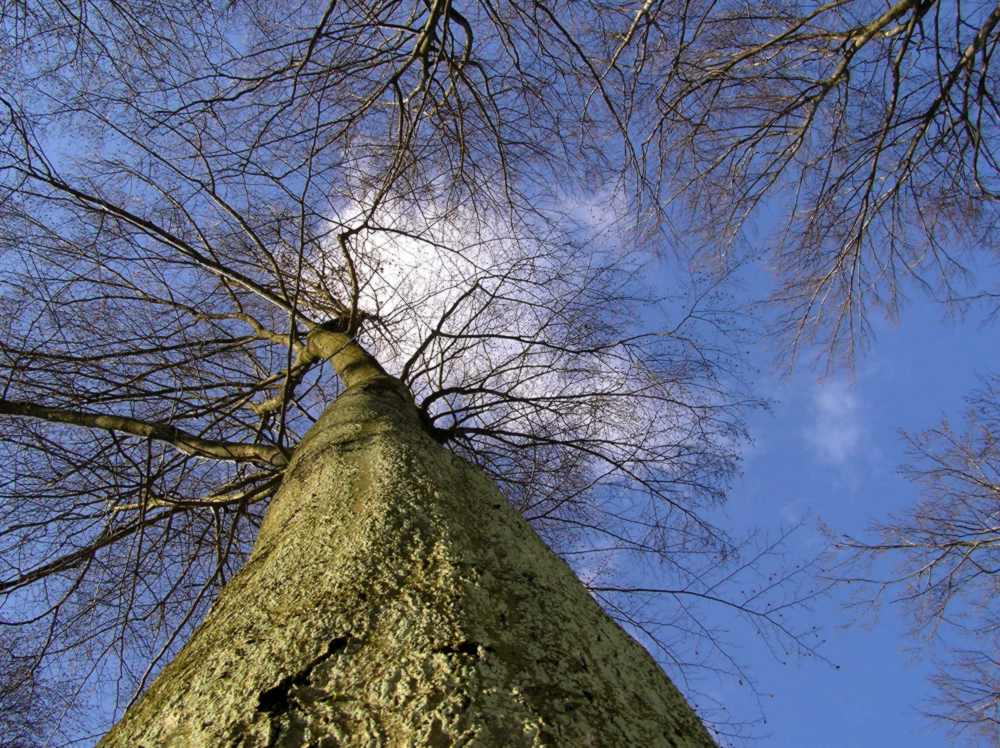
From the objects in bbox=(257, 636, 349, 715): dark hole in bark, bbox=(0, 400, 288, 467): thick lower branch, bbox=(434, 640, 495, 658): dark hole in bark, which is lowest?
bbox=(434, 640, 495, 658): dark hole in bark

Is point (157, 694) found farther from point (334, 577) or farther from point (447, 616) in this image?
point (447, 616)

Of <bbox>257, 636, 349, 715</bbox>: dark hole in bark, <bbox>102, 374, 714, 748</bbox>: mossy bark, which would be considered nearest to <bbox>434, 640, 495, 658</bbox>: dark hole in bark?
<bbox>102, 374, 714, 748</bbox>: mossy bark

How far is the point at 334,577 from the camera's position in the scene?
119 centimetres

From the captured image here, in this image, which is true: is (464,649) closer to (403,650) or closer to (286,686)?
(403,650)

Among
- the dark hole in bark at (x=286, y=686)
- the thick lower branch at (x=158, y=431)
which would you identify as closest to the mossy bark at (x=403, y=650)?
the dark hole in bark at (x=286, y=686)

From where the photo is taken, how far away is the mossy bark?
0.87m

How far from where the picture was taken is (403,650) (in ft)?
3.20

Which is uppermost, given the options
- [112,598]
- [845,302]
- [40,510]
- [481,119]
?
[481,119]

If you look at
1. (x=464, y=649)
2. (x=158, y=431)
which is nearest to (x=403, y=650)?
(x=464, y=649)

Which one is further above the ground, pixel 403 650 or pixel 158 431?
pixel 158 431

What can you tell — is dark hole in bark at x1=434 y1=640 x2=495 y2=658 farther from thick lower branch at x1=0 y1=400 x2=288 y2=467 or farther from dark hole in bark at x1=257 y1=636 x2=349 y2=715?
thick lower branch at x1=0 y1=400 x2=288 y2=467

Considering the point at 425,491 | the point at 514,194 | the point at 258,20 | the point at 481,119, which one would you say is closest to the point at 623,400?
the point at 514,194

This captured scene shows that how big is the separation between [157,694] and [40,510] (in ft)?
8.94

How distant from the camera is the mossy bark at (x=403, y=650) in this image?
0.87m
